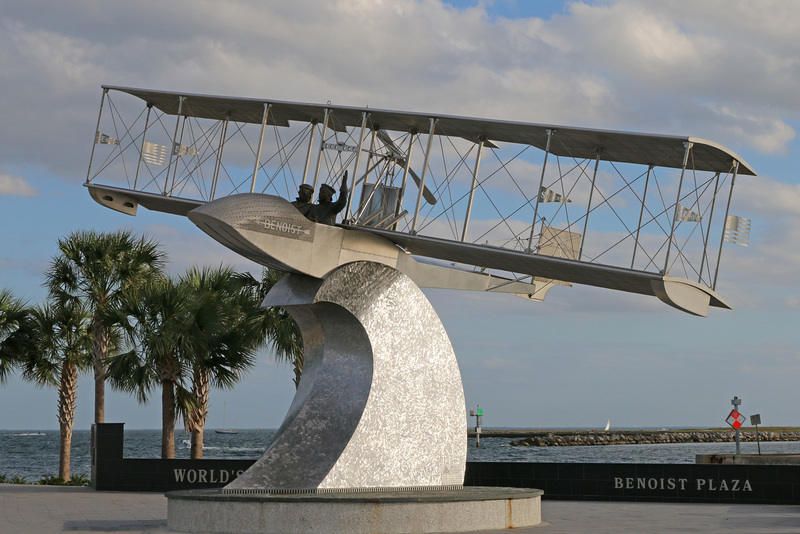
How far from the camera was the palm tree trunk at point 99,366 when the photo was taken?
3191 centimetres

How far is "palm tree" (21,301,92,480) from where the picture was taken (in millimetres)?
33125

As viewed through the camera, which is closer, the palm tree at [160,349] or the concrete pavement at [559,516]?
the concrete pavement at [559,516]

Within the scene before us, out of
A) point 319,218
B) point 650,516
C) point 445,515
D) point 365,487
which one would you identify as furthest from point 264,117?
point 650,516

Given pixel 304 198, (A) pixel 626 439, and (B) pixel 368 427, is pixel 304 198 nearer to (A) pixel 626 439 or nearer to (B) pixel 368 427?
(B) pixel 368 427

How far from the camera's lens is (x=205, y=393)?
101ft

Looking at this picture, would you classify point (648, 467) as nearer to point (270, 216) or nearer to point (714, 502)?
point (714, 502)

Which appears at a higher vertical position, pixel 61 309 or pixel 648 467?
pixel 61 309

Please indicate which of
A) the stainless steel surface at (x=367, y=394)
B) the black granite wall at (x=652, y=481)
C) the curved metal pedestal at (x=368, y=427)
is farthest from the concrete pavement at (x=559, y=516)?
the stainless steel surface at (x=367, y=394)

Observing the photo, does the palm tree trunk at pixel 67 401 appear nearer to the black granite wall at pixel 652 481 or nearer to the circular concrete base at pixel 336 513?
the black granite wall at pixel 652 481

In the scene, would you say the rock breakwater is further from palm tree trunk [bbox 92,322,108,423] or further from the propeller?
the propeller

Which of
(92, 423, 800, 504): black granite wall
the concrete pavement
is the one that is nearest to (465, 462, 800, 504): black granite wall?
(92, 423, 800, 504): black granite wall

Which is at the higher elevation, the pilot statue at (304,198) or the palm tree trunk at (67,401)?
the pilot statue at (304,198)

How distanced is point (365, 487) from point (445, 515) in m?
2.32

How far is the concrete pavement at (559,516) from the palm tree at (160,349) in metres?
4.26
